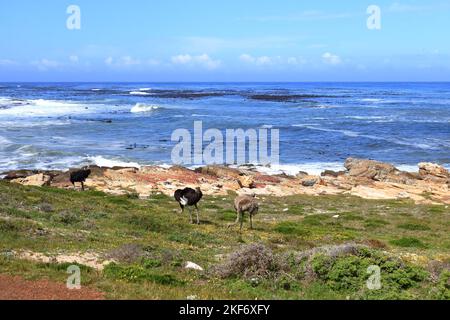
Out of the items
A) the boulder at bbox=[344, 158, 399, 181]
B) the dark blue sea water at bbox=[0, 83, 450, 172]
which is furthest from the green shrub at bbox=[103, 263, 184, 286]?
the dark blue sea water at bbox=[0, 83, 450, 172]

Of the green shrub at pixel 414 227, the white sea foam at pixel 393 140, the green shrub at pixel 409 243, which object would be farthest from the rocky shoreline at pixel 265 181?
the white sea foam at pixel 393 140

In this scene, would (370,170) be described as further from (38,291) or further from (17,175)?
(38,291)

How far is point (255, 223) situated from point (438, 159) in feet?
136

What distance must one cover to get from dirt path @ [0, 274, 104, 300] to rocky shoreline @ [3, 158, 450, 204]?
2467 cm

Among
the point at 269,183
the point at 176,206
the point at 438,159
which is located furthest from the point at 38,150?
the point at 438,159

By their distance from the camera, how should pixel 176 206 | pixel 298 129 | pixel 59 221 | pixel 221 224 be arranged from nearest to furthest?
1. pixel 59 221
2. pixel 221 224
3. pixel 176 206
4. pixel 298 129

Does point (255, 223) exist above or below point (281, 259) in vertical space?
below

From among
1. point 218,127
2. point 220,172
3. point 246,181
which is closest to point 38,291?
point 246,181

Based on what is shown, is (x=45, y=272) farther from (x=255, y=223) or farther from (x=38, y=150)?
(x=38, y=150)

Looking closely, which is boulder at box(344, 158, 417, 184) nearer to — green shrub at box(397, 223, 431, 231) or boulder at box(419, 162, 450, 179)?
boulder at box(419, 162, 450, 179)

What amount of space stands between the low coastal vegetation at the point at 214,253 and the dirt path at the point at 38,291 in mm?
436

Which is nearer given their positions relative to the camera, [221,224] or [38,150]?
[221,224]

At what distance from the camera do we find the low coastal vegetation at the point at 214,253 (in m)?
12.8

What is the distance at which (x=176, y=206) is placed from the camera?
3216 cm
